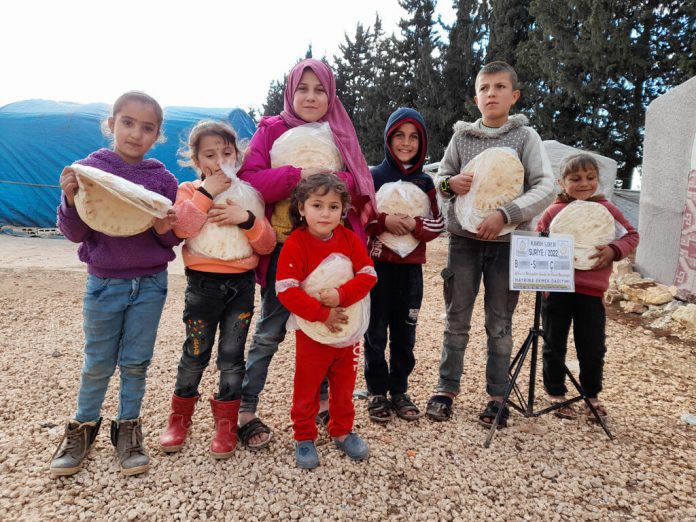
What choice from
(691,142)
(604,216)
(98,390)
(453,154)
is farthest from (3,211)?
(691,142)

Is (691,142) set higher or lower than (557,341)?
higher

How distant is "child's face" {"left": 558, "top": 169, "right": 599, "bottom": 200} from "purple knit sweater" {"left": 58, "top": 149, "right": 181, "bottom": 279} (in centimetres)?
243

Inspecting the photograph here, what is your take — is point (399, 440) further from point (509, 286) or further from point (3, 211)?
point (3, 211)

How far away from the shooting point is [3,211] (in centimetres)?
1116

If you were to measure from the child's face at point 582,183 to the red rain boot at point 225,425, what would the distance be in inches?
96.1

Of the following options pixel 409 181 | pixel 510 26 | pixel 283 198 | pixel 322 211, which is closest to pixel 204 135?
pixel 283 198

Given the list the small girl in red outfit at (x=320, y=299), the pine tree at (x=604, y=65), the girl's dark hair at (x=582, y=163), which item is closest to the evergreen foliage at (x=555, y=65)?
the pine tree at (x=604, y=65)

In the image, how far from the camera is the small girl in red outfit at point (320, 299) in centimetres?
211

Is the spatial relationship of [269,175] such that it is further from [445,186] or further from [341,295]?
[445,186]

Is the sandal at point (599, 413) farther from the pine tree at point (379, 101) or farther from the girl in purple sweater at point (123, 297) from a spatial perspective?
the pine tree at point (379, 101)

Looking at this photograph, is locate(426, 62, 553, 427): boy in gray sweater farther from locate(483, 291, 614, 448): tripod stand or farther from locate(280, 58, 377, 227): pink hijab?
→ locate(280, 58, 377, 227): pink hijab

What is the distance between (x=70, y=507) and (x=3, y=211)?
12.3 metres

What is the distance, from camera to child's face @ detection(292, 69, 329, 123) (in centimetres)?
241

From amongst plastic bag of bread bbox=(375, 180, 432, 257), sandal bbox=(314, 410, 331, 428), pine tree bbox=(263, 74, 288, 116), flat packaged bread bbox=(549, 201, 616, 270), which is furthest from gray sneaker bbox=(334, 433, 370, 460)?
pine tree bbox=(263, 74, 288, 116)
